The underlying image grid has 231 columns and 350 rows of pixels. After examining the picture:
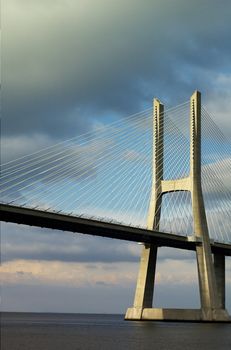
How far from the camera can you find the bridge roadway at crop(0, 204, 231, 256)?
5122 centimetres

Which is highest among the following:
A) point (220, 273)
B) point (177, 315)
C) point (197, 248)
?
point (197, 248)

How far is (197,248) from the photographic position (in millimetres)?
66500

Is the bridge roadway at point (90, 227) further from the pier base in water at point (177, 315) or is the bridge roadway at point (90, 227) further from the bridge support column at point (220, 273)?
the pier base in water at point (177, 315)

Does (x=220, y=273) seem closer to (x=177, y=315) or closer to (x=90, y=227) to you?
(x=177, y=315)

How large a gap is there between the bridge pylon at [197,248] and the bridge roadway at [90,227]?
1.45 m

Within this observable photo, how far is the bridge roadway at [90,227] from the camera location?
168 feet

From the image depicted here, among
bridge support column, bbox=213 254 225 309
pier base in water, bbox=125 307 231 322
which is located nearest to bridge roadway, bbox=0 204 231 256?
bridge support column, bbox=213 254 225 309

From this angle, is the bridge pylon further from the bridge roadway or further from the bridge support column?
the bridge support column

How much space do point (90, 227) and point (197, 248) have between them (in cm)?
1410

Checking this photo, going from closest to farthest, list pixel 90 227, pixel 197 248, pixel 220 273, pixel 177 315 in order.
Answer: pixel 90 227 < pixel 197 248 < pixel 177 315 < pixel 220 273

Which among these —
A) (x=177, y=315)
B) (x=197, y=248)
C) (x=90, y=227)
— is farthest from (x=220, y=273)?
(x=90, y=227)

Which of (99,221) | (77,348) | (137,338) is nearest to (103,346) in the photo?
(77,348)

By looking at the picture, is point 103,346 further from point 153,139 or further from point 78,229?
point 153,139

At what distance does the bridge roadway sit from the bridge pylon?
1452 millimetres
